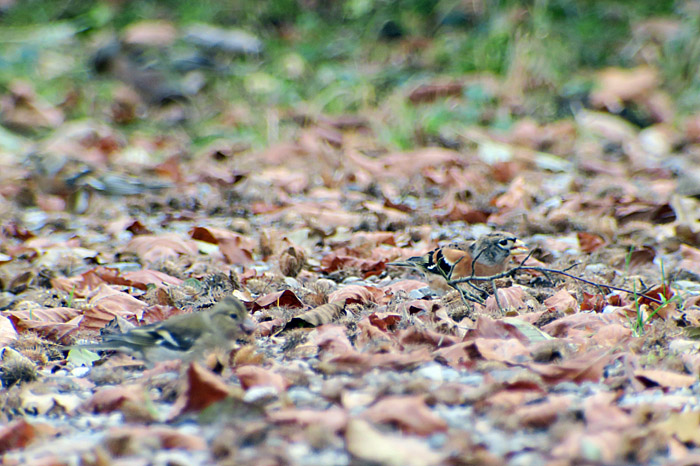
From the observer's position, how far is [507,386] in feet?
5.50

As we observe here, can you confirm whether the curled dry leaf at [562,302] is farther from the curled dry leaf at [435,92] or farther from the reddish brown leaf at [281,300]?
the curled dry leaf at [435,92]

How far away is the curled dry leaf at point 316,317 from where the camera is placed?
86.1 inches

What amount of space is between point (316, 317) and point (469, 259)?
0.70 meters

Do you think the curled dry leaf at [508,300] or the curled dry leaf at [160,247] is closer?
the curled dry leaf at [508,300]

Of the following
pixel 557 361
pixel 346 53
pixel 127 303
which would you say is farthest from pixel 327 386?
pixel 346 53

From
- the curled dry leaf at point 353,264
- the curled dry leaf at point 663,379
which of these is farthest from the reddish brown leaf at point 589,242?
the curled dry leaf at point 663,379

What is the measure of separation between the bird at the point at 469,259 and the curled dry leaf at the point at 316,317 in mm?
422

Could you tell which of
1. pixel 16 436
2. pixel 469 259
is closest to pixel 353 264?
pixel 469 259

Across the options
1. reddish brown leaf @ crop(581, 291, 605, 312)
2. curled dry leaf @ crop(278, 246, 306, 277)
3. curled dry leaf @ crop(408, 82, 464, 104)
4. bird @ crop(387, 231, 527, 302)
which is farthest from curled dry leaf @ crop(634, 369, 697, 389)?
curled dry leaf @ crop(408, 82, 464, 104)

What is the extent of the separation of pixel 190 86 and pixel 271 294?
5.32m

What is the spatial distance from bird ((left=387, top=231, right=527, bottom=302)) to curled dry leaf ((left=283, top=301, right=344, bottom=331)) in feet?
1.39

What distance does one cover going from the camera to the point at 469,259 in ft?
8.66

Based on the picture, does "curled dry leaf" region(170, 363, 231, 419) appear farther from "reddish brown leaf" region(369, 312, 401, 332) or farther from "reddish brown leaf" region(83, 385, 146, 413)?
"reddish brown leaf" region(369, 312, 401, 332)

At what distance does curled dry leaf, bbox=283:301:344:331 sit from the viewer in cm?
219
